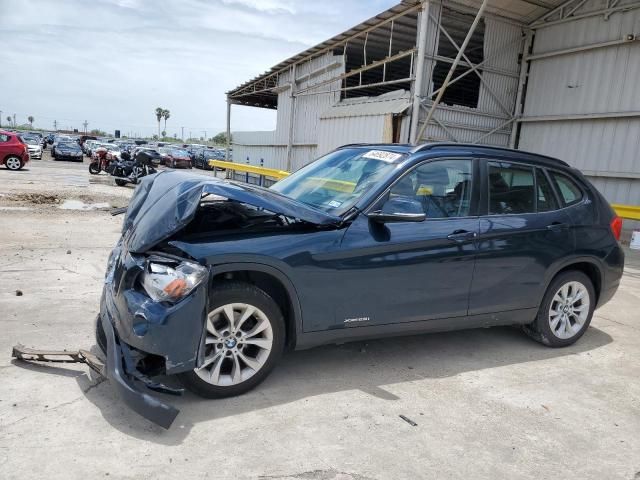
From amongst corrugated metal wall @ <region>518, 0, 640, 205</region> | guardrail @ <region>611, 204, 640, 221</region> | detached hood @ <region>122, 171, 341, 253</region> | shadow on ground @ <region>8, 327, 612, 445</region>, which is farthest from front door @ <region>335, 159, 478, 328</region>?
corrugated metal wall @ <region>518, 0, 640, 205</region>

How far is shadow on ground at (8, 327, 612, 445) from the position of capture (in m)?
3.02

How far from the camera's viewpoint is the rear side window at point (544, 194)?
172 inches

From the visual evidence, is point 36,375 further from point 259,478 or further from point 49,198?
point 49,198

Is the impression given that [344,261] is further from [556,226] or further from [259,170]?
[259,170]

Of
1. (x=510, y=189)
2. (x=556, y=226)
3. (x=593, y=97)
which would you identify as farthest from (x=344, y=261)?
(x=593, y=97)

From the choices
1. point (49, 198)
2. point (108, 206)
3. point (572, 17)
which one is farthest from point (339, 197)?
point (572, 17)

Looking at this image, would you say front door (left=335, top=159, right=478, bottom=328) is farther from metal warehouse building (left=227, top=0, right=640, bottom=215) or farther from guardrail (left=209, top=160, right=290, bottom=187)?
guardrail (left=209, top=160, right=290, bottom=187)

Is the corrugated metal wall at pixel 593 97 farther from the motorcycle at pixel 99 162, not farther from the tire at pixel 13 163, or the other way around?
the tire at pixel 13 163

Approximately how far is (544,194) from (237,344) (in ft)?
9.97

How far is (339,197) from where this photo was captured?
150 inches

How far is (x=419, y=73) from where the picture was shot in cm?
1305

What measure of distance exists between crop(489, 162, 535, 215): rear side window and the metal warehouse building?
8128mm

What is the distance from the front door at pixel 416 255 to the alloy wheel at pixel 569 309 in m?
1.14

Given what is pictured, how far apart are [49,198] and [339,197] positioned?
11.4 metres
